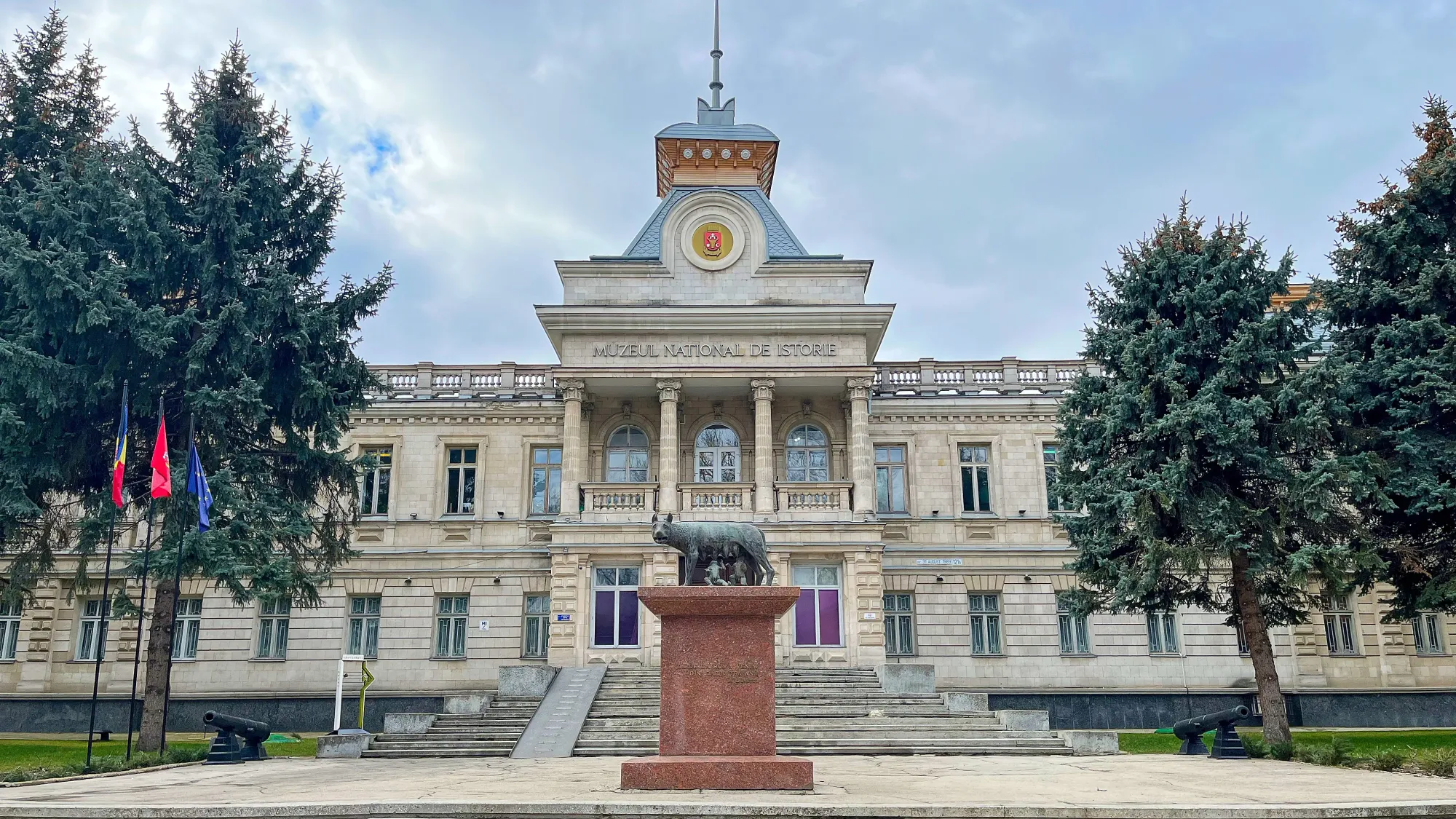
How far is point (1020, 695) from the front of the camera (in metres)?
29.6

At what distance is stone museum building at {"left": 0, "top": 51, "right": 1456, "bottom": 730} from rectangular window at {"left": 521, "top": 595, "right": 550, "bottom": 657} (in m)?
0.08

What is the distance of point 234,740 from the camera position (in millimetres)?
18234

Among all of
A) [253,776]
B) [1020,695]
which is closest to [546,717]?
[253,776]

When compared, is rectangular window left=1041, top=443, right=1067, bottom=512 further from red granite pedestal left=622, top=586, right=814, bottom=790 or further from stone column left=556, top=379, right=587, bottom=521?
red granite pedestal left=622, top=586, right=814, bottom=790

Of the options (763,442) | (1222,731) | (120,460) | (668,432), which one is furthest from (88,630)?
(1222,731)

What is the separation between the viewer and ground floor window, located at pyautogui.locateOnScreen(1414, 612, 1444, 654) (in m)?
30.2

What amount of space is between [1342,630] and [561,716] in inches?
905

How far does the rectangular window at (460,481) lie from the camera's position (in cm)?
3152

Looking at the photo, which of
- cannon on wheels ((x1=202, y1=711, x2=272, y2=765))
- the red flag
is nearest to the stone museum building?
cannon on wheels ((x1=202, y1=711, x2=272, y2=765))

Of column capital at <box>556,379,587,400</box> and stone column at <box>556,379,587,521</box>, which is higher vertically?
column capital at <box>556,379,587,400</box>

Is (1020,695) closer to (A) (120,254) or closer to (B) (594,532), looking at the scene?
(B) (594,532)

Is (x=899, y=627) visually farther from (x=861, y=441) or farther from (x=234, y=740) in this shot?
(x=234, y=740)

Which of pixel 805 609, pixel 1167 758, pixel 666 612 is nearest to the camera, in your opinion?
pixel 666 612

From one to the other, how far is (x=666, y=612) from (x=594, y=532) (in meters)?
16.7
